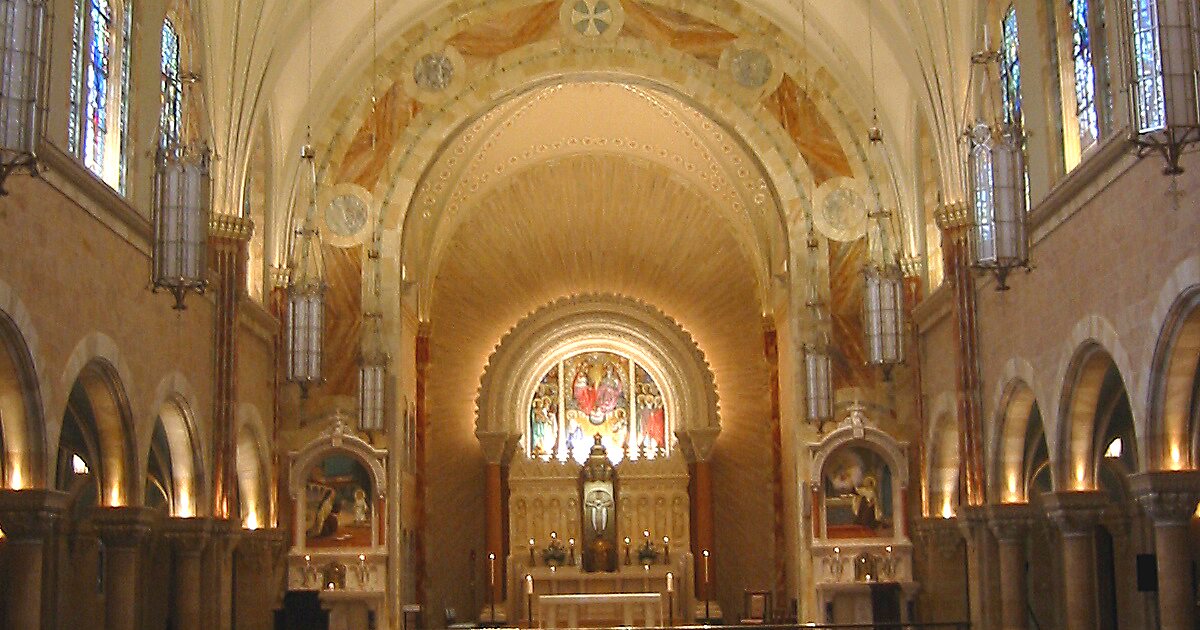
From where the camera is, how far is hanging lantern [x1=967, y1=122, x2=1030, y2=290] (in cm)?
1920

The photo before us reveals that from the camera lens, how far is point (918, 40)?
1050 inches

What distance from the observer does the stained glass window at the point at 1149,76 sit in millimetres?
14039

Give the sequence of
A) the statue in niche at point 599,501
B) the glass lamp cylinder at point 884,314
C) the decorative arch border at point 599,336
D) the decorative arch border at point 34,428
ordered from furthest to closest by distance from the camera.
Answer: the decorative arch border at point 599,336
the statue in niche at point 599,501
the glass lamp cylinder at point 884,314
the decorative arch border at point 34,428

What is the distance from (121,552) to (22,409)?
4772 mm

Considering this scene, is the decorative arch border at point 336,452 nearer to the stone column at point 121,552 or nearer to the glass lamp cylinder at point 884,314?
the stone column at point 121,552

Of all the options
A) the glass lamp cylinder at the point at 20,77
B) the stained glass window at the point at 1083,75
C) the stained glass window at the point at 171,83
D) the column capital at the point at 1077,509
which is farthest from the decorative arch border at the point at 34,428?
the stained glass window at the point at 1083,75

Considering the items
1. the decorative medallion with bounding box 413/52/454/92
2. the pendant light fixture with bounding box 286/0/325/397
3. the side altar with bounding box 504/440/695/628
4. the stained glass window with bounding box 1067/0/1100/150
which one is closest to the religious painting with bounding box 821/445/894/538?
the side altar with bounding box 504/440/695/628

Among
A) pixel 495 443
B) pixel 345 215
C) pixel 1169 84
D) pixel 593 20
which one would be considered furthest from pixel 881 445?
pixel 1169 84

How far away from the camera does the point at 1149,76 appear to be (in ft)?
46.4

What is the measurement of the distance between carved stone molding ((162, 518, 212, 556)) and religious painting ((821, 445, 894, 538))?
11797 millimetres

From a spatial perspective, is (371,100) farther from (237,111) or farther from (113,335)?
(113,335)

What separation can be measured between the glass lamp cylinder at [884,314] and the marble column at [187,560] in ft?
37.9

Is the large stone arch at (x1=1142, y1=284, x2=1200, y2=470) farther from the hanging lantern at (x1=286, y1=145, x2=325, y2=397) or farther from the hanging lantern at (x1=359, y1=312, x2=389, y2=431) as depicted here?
the hanging lantern at (x1=359, y1=312, x2=389, y2=431)

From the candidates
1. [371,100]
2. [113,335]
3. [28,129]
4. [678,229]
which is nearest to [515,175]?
[678,229]
